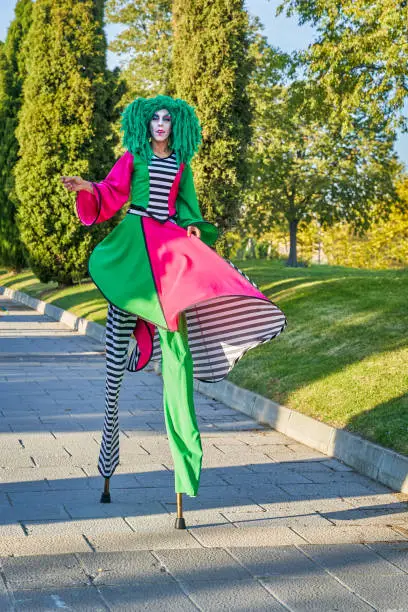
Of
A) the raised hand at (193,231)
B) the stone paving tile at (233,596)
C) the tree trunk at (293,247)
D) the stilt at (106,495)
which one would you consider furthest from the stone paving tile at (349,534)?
the tree trunk at (293,247)

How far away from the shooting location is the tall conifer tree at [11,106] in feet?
117

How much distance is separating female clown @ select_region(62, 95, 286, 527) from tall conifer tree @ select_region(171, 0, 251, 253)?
13.4 metres

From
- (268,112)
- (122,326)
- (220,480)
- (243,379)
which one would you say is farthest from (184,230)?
(268,112)

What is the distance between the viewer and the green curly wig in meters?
5.41

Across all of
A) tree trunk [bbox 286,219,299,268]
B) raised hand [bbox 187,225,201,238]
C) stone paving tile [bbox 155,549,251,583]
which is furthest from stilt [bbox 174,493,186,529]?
tree trunk [bbox 286,219,299,268]

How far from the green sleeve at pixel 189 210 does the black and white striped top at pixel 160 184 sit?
0.31 feet

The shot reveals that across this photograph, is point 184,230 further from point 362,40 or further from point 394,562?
point 362,40

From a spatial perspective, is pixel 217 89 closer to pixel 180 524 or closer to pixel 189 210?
pixel 189 210

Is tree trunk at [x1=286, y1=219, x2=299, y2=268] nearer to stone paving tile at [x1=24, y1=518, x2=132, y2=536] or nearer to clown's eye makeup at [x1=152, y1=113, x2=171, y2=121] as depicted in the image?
clown's eye makeup at [x1=152, y1=113, x2=171, y2=121]

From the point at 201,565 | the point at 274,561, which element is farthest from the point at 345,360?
the point at 201,565

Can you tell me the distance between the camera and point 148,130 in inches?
215

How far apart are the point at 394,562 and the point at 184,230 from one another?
2.06 meters

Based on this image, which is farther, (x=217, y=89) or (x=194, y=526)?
(x=217, y=89)

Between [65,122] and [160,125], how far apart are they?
21.8 m
